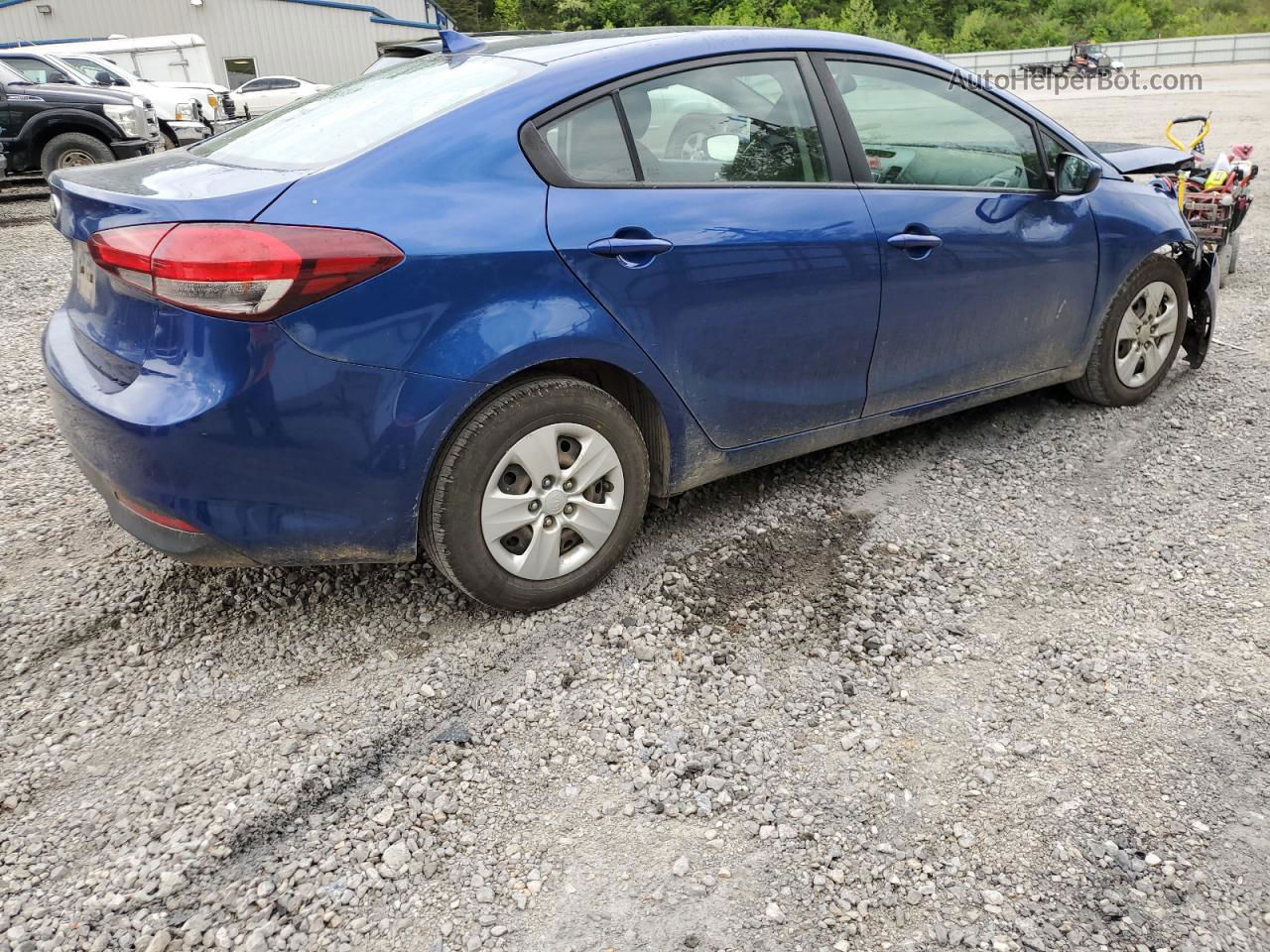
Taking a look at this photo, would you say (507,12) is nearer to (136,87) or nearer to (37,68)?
(136,87)

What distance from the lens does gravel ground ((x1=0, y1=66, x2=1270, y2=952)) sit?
2.02 metres

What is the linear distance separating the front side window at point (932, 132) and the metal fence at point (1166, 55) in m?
42.3

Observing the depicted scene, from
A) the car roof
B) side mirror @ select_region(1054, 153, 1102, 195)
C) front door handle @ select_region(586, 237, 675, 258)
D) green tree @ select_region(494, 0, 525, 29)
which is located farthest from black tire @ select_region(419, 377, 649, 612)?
green tree @ select_region(494, 0, 525, 29)

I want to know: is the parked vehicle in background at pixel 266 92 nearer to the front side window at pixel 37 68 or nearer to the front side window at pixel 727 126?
the front side window at pixel 37 68

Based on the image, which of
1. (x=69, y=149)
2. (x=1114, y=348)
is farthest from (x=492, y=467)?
(x=69, y=149)

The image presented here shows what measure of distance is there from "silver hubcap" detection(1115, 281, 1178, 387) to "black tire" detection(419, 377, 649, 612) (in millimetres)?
2593

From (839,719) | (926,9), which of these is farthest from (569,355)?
(926,9)

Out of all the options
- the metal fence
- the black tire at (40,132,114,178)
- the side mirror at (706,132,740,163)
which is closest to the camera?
the side mirror at (706,132,740,163)

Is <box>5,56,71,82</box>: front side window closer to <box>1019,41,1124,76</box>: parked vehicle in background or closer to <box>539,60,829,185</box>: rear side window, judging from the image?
<box>539,60,829,185</box>: rear side window

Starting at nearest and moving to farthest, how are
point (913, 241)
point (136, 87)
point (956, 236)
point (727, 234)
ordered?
point (727, 234), point (913, 241), point (956, 236), point (136, 87)

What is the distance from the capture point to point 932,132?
3631mm

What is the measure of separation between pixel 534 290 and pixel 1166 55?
49488 mm

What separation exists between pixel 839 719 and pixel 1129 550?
56.5 inches

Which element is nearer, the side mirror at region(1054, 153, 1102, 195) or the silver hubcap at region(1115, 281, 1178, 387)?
the side mirror at region(1054, 153, 1102, 195)
